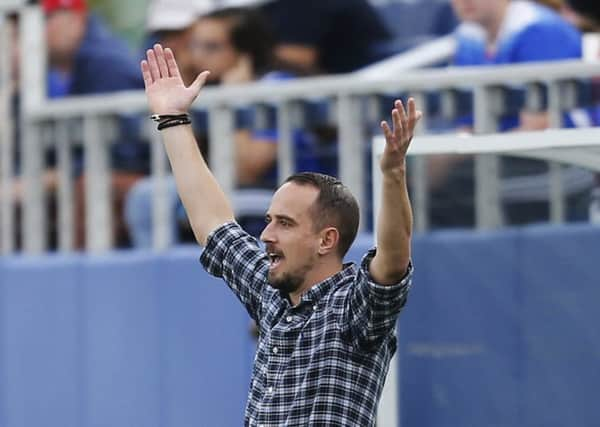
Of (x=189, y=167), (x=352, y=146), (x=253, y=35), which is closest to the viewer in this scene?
(x=189, y=167)

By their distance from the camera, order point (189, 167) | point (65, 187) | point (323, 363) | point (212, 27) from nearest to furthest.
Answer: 1. point (323, 363)
2. point (189, 167)
3. point (212, 27)
4. point (65, 187)

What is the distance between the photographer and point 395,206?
3.58 m

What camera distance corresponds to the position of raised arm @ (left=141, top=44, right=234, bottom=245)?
436cm

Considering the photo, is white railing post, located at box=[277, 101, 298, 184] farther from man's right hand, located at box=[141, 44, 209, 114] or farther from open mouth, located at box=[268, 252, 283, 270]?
open mouth, located at box=[268, 252, 283, 270]

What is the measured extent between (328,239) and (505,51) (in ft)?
8.73

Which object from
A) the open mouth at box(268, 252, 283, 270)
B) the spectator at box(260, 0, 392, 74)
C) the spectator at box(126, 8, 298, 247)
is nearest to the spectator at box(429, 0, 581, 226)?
the spectator at box(260, 0, 392, 74)

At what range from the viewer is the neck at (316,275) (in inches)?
155

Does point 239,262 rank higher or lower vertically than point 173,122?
lower

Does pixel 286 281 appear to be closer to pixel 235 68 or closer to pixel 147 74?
pixel 147 74

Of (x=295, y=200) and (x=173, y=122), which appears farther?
(x=173, y=122)

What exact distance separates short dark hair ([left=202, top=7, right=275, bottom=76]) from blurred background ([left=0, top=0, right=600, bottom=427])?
11mm

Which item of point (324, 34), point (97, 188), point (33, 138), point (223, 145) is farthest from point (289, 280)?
point (33, 138)

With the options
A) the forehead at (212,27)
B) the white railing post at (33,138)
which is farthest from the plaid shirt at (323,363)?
the white railing post at (33,138)

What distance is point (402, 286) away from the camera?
12.0ft
